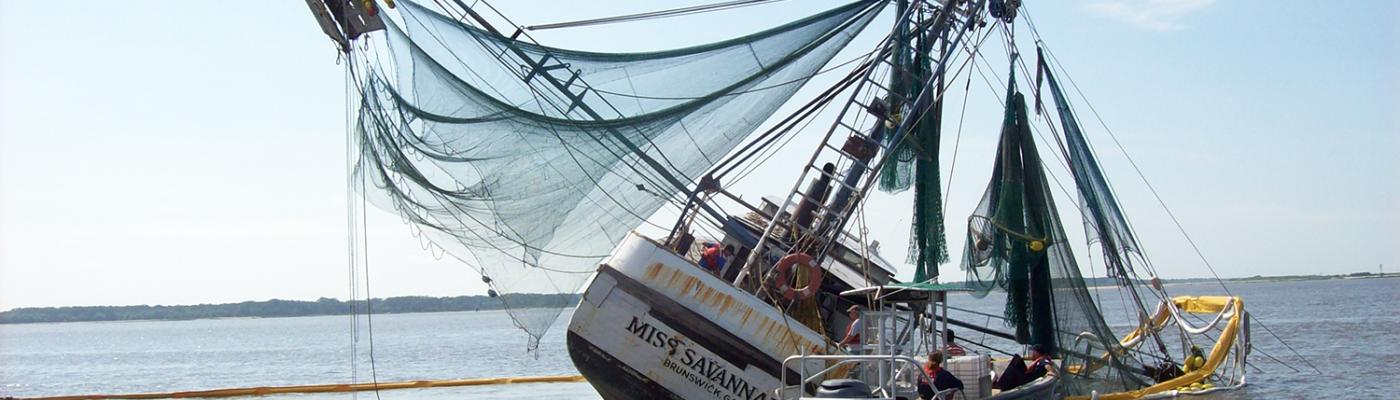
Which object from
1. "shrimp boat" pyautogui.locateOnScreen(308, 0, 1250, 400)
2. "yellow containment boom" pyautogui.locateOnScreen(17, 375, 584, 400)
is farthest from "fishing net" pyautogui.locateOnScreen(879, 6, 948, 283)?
"yellow containment boom" pyautogui.locateOnScreen(17, 375, 584, 400)

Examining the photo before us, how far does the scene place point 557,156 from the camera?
15.9m

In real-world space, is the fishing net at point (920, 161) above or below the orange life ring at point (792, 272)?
above

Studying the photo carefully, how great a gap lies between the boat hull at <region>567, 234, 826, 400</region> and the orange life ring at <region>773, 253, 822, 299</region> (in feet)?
1.43

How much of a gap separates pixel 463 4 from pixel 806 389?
684 centimetres

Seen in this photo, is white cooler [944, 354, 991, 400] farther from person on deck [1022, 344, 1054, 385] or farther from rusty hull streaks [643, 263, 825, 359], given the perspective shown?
rusty hull streaks [643, 263, 825, 359]

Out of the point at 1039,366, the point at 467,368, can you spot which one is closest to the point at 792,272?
the point at 1039,366

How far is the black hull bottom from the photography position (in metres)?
15.4

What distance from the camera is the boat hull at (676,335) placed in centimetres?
1524

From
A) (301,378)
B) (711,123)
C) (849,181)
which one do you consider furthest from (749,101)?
(301,378)

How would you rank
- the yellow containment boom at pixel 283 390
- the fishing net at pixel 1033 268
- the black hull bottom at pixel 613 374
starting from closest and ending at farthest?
the black hull bottom at pixel 613 374, the fishing net at pixel 1033 268, the yellow containment boom at pixel 283 390

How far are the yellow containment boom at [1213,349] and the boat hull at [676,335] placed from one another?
541 centimetres

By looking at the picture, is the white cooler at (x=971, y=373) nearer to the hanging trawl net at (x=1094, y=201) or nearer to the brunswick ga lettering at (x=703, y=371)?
the brunswick ga lettering at (x=703, y=371)

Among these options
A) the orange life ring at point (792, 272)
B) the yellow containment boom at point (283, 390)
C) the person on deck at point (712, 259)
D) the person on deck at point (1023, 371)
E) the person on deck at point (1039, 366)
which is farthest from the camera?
the yellow containment boom at point (283, 390)

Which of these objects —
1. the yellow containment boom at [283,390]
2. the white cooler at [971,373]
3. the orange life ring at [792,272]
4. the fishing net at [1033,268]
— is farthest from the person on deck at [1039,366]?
the yellow containment boom at [283,390]
